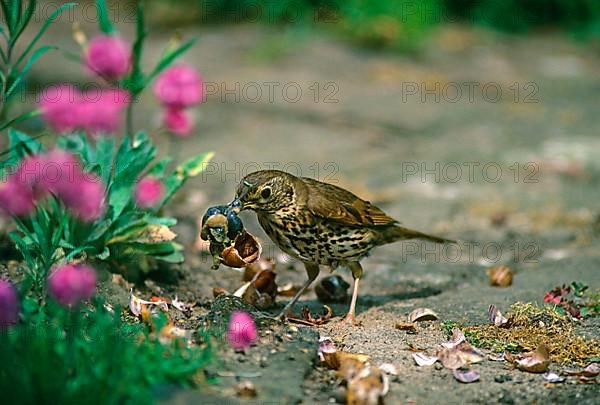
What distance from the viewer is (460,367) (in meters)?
4.52

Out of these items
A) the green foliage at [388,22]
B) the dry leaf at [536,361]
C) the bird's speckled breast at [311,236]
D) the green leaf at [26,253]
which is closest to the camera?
the dry leaf at [536,361]

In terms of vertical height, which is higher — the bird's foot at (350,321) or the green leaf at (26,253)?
the green leaf at (26,253)

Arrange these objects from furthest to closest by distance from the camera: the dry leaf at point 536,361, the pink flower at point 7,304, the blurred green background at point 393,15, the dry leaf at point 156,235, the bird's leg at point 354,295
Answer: the blurred green background at point 393,15 → the dry leaf at point 156,235 → the bird's leg at point 354,295 → the dry leaf at point 536,361 → the pink flower at point 7,304

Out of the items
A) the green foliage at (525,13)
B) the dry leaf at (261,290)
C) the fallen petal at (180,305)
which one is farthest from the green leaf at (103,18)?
the green foliage at (525,13)

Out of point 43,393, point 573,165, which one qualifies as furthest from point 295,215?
point 573,165

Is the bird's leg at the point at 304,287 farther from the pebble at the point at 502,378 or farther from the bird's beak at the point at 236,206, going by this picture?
the pebble at the point at 502,378

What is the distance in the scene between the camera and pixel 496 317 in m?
5.25

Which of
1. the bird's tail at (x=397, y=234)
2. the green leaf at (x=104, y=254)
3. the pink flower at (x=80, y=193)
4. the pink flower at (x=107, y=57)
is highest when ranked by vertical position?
the pink flower at (x=107, y=57)

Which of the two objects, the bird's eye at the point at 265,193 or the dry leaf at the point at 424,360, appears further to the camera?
the bird's eye at the point at 265,193

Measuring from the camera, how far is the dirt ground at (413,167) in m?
4.38

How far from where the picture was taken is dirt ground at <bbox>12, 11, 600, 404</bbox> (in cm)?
438

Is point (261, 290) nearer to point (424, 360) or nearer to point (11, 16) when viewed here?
point (424, 360)

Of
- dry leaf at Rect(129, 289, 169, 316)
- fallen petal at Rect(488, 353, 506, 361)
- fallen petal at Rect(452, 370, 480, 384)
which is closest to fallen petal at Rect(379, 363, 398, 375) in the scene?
fallen petal at Rect(452, 370, 480, 384)

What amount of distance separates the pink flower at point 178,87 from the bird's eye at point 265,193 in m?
1.03
